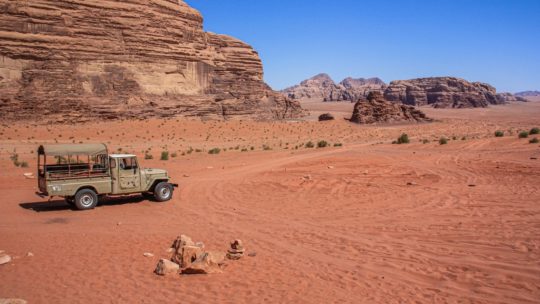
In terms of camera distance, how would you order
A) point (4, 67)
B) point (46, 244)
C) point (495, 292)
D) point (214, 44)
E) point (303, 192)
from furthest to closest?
point (214, 44) < point (4, 67) < point (303, 192) < point (46, 244) < point (495, 292)

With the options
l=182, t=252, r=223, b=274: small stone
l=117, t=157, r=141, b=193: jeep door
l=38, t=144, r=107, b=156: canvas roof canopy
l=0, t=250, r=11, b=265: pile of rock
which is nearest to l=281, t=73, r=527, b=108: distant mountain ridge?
l=117, t=157, r=141, b=193: jeep door

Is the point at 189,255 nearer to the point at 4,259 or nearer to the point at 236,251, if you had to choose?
the point at 236,251

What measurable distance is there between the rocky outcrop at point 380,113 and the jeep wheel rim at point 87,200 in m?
44.5

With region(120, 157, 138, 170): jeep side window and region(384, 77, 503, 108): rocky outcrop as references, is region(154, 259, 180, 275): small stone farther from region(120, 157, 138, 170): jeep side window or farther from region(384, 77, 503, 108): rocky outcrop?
region(384, 77, 503, 108): rocky outcrop

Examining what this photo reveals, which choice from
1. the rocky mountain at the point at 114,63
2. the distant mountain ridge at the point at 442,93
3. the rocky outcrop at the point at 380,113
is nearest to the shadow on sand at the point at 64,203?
the rocky mountain at the point at 114,63

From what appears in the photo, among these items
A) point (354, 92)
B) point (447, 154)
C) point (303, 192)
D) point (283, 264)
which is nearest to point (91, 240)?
point (283, 264)

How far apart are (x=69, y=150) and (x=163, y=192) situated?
2.87 metres

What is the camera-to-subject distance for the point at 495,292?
19.2 feet

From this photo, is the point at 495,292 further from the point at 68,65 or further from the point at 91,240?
the point at 68,65

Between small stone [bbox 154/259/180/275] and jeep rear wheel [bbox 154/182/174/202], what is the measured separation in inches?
239

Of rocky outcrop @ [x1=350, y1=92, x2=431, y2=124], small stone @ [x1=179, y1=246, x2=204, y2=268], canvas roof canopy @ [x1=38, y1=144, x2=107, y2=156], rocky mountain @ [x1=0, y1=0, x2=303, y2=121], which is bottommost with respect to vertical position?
small stone @ [x1=179, y1=246, x2=204, y2=268]

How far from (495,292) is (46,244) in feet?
25.9

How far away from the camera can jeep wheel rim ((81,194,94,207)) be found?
1148 centimetres

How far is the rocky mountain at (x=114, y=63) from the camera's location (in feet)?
118
